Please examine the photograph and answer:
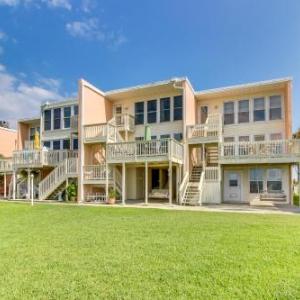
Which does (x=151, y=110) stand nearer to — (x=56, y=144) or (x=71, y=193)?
(x=71, y=193)

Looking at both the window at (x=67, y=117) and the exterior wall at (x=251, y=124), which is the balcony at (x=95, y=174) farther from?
the exterior wall at (x=251, y=124)

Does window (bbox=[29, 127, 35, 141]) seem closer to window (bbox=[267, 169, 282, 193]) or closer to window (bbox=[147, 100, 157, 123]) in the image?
window (bbox=[147, 100, 157, 123])

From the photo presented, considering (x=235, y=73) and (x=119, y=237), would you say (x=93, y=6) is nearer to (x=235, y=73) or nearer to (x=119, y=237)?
(x=235, y=73)

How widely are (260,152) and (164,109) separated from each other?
23.4ft

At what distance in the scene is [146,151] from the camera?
597 inches

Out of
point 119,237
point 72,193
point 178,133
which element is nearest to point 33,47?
point 72,193

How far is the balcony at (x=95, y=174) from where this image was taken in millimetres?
16859

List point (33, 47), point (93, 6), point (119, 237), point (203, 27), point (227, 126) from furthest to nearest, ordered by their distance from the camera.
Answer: point (33, 47) < point (227, 126) < point (203, 27) < point (93, 6) < point (119, 237)

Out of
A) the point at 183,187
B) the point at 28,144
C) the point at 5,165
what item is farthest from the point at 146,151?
the point at 28,144

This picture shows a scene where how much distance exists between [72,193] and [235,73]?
46.9 feet

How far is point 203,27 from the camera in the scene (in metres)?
16.7

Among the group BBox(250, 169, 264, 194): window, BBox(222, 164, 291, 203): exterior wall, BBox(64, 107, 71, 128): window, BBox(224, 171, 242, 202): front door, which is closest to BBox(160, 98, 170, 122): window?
BBox(222, 164, 291, 203): exterior wall

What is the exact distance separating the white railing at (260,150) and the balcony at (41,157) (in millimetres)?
11029

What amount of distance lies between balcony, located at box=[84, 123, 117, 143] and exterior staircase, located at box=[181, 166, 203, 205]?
576 centimetres
